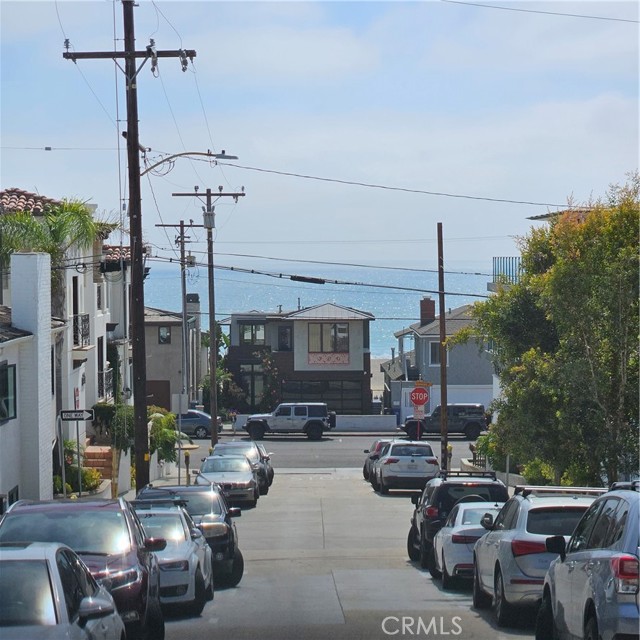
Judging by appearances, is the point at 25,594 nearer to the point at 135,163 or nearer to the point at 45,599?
the point at 45,599

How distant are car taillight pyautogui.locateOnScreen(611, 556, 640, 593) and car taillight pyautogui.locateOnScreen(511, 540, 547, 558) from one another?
4414mm

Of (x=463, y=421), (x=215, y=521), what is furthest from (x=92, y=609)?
(x=463, y=421)

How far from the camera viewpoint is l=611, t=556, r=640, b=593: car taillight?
8.02m

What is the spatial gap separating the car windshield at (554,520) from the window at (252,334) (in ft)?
187

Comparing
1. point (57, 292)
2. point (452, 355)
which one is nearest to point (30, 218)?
point (57, 292)

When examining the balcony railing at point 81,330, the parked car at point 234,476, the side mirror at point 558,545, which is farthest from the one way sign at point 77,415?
the balcony railing at point 81,330

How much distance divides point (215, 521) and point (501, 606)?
6.56 m

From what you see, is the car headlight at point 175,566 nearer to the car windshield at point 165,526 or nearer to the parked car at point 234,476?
the car windshield at point 165,526

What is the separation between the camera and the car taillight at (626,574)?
8.02 meters

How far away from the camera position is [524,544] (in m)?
12.6

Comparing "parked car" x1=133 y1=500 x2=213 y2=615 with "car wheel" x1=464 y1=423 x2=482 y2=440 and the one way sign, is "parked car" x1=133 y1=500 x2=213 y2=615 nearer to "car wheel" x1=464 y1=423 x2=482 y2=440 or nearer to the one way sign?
the one way sign

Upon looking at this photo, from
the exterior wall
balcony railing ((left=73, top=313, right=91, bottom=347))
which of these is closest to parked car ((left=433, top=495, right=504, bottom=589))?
the exterior wall

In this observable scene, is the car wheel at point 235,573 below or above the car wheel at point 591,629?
below

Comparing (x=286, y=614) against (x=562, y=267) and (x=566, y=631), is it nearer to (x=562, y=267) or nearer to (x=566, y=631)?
(x=566, y=631)
